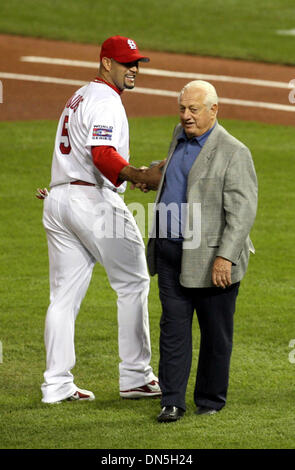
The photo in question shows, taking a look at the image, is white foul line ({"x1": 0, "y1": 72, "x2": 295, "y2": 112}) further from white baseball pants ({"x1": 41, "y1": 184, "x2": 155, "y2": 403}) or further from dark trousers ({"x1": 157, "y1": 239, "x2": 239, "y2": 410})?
dark trousers ({"x1": 157, "y1": 239, "x2": 239, "y2": 410})

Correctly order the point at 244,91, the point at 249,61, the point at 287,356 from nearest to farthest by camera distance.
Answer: the point at 287,356
the point at 244,91
the point at 249,61

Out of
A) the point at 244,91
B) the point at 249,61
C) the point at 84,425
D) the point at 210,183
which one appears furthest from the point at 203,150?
the point at 249,61

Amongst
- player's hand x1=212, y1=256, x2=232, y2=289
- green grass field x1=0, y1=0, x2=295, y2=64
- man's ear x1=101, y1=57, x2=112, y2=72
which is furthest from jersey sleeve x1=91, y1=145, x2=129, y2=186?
green grass field x1=0, y1=0, x2=295, y2=64

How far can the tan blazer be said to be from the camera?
5531 millimetres

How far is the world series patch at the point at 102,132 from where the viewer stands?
5.83 m

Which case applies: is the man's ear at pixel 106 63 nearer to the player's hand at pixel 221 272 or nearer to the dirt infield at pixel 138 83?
the player's hand at pixel 221 272

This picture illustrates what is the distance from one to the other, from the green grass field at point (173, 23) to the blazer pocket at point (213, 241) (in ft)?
41.3

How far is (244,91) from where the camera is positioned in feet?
52.6

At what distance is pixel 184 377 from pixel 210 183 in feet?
3.64

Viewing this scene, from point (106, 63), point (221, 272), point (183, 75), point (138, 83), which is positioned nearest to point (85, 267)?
point (221, 272)

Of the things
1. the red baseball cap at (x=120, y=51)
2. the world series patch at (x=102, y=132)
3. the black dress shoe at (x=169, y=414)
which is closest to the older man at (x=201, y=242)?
the black dress shoe at (x=169, y=414)
